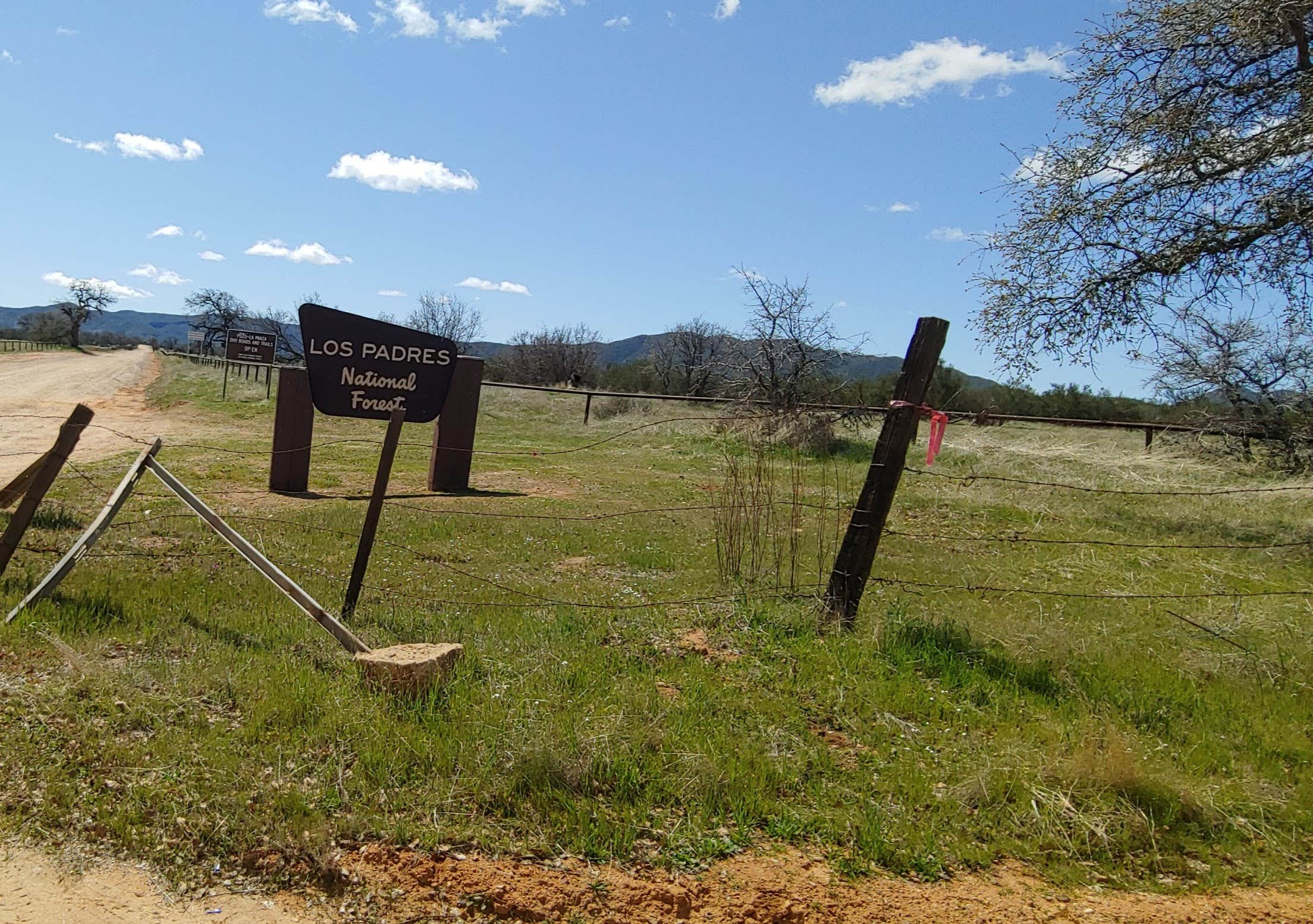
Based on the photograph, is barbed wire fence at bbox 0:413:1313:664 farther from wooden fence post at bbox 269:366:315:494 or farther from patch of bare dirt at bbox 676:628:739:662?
patch of bare dirt at bbox 676:628:739:662

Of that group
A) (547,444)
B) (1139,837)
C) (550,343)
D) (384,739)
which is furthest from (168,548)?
(550,343)

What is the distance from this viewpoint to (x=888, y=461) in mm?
5082

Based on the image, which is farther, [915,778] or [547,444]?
[547,444]

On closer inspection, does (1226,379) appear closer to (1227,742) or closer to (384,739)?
(1227,742)

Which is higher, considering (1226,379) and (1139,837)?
(1226,379)

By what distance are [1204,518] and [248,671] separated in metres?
11.9

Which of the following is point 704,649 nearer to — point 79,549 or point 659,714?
point 659,714

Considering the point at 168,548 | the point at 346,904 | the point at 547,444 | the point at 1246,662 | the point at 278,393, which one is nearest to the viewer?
the point at 346,904

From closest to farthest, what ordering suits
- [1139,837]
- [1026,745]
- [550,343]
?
[1139,837] → [1026,745] → [550,343]

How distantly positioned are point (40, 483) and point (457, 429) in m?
6.90

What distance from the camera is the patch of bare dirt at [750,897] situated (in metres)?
2.94

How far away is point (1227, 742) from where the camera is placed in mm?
4375

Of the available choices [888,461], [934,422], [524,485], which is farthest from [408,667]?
[524,485]

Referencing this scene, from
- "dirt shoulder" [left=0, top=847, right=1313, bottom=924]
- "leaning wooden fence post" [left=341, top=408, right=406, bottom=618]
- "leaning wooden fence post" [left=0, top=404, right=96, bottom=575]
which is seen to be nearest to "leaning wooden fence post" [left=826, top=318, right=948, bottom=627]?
"dirt shoulder" [left=0, top=847, right=1313, bottom=924]
